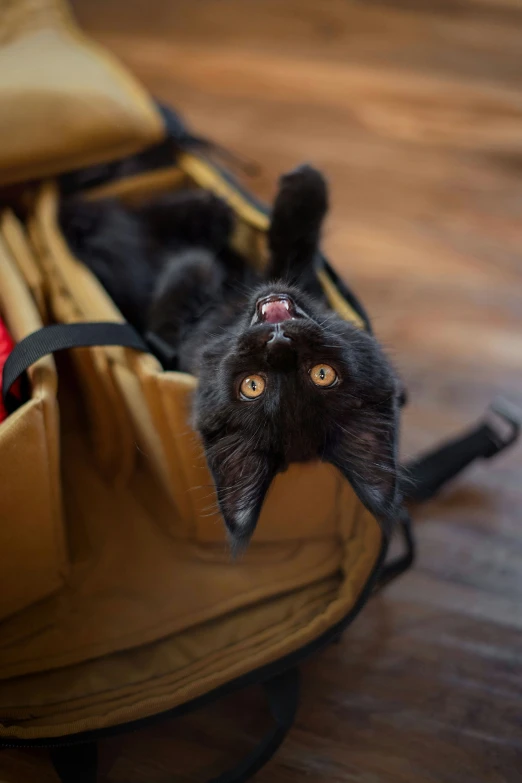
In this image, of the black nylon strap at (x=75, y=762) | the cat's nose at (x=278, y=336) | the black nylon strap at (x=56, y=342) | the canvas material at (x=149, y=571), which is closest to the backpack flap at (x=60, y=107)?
the canvas material at (x=149, y=571)

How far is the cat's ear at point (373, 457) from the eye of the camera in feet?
2.90

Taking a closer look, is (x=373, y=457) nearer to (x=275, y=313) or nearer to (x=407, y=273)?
(x=275, y=313)

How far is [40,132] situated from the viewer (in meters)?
1.30

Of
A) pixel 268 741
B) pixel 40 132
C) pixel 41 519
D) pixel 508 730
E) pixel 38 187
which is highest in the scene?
pixel 40 132

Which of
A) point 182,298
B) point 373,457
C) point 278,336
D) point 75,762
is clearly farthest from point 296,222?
point 75,762

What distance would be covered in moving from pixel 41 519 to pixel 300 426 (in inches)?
18.5

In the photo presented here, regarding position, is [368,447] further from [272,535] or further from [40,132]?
[40,132]

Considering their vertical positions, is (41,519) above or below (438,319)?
above

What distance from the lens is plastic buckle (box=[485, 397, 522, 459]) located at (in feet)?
4.41

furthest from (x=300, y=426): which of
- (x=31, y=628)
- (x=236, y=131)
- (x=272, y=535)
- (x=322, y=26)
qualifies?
(x=322, y=26)

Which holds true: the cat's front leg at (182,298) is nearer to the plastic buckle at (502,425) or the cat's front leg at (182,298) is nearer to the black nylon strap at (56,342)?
the black nylon strap at (56,342)

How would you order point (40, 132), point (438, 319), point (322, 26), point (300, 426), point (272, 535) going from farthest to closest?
1. point (322, 26)
2. point (438, 319)
3. point (40, 132)
4. point (272, 535)
5. point (300, 426)

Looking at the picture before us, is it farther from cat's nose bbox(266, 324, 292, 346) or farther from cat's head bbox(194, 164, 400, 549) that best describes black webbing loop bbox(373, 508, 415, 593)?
cat's nose bbox(266, 324, 292, 346)

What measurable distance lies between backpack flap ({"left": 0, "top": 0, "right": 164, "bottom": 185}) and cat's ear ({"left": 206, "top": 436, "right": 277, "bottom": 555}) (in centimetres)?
77
